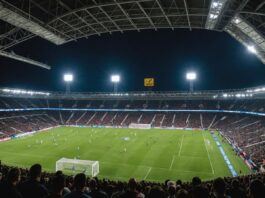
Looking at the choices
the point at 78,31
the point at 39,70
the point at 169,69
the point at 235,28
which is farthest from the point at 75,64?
the point at 235,28

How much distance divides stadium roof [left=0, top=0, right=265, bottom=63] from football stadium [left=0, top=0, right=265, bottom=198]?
0.10 m

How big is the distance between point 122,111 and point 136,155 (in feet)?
165

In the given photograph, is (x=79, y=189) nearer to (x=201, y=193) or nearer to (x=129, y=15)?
(x=201, y=193)

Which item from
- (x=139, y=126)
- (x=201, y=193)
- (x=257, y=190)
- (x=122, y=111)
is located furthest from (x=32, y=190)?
(x=122, y=111)

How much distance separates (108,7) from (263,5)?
12875 millimetres

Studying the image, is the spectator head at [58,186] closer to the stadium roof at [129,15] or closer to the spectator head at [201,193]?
the spectator head at [201,193]

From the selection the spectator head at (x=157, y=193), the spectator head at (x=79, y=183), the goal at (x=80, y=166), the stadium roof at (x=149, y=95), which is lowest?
the goal at (x=80, y=166)

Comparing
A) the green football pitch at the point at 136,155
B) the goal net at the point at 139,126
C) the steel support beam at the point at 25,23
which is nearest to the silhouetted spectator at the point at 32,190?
the steel support beam at the point at 25,23

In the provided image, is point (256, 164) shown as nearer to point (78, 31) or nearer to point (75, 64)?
point (78, 31)

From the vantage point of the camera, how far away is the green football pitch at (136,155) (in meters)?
30.6

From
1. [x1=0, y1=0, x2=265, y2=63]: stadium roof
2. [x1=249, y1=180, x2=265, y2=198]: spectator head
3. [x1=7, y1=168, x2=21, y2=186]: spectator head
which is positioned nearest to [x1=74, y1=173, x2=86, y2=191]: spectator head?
[x1=7, y1=168, x2=21, y2=186]: spectator head

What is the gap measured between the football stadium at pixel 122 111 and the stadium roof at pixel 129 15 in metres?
0.10

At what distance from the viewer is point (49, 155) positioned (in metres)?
39.1

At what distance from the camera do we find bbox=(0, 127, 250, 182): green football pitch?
3064cm
